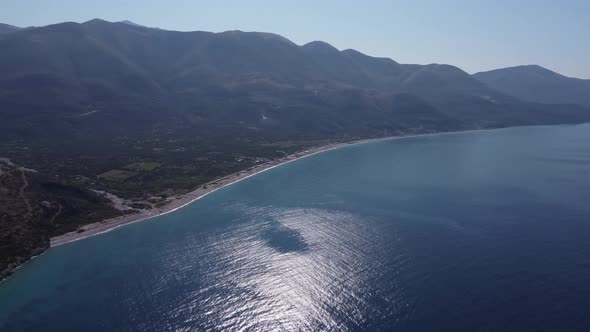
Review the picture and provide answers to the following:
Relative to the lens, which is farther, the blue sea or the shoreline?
the shoreline

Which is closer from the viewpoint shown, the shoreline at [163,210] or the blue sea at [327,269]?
the blue sea at [327,269]

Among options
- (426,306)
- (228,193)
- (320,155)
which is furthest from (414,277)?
(320,155)

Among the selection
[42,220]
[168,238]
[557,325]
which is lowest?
[557,325]

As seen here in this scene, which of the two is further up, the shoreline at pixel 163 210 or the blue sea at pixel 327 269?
the shoreline at pixel 163 210

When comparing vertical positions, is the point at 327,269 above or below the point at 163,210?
below

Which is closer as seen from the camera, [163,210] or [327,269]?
[327,269]

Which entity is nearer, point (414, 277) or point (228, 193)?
point (414, 277)

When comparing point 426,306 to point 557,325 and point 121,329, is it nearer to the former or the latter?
point 557,325

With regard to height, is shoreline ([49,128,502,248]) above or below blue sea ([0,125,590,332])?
above
